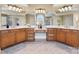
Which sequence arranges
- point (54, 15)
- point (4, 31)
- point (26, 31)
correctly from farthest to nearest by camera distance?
point (54, 15)
point (26, 31)
point (4, 31)

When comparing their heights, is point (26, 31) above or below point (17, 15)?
below

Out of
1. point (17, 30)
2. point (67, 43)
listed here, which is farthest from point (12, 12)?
point (67, 43)

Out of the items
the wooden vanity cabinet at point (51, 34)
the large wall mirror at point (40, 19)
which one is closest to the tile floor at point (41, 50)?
the wooden vanity cabinet at point (51, 34)

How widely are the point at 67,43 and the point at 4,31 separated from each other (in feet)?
10.5

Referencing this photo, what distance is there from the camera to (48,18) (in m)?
10.2

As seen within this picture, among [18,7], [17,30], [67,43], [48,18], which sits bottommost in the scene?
[67,43]

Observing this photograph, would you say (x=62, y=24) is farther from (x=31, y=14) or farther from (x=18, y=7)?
(x=18, y=7)

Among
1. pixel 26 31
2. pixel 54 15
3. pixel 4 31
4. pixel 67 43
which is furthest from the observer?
pixel 54 15

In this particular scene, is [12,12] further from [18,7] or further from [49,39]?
[49,39]

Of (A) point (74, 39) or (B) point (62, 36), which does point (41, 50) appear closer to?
(A) point (74, 39)

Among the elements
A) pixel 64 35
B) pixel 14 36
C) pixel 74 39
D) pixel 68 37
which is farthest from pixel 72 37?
pixel 14 36

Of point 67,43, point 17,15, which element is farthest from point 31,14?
point 67,43

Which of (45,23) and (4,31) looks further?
(45,23)

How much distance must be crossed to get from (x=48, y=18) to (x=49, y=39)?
1.61m
